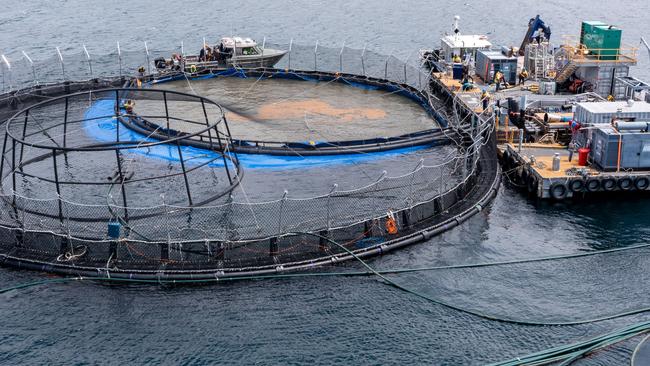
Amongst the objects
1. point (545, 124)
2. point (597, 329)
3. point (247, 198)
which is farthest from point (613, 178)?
point (247, 198)

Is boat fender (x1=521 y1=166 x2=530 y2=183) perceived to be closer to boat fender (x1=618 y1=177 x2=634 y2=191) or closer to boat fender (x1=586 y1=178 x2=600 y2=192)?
boat fender (x1=586 y1=178 x2=600 y2=192)

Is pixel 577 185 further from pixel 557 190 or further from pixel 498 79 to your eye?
pixel 498 79

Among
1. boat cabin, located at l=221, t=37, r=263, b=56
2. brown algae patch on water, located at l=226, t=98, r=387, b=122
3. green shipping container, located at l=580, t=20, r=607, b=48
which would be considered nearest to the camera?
brown algae patch on water, located at l=226, t=98, r=387, b=122

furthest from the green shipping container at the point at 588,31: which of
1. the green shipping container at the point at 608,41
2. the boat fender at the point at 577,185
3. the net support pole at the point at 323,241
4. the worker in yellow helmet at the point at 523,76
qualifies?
Result: the net support pole at the point at 323,241

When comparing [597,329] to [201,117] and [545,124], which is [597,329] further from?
[201,117]

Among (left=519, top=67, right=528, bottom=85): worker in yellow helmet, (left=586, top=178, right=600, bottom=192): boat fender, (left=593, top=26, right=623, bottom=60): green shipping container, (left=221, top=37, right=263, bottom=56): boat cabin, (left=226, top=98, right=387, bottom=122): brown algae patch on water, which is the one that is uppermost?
(left=593, top=26, right=623, bottom=60): green shipping container

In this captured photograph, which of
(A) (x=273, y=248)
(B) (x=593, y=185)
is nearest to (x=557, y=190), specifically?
(B) (x=593, y=185)

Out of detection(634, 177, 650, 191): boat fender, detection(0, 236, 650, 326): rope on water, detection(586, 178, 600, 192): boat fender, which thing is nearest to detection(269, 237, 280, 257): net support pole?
detection(0, 236, 650, 326): rope on water
